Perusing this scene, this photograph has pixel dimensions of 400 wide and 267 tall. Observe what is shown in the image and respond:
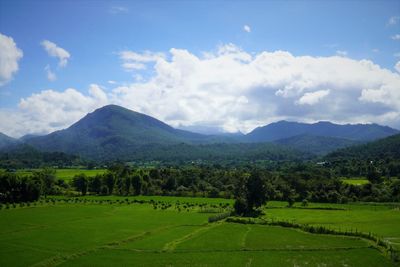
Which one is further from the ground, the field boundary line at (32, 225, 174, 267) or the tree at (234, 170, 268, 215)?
the tree at (234, 170, 268, 215)

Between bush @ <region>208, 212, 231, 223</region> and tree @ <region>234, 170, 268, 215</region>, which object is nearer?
bush @ <region>208, 212, 231, 223</region>

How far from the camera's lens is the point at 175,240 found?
54.9 meters

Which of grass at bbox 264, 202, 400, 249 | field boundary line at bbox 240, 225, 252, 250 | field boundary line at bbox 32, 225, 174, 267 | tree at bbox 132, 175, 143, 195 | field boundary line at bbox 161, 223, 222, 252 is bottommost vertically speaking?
field boundary line at bbox 32, 225, 174, 267

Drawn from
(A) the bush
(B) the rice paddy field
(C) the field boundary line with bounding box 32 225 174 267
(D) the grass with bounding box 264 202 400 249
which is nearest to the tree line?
(A) the bush

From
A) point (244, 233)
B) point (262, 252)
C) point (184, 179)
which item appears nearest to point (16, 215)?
point (244, 233)

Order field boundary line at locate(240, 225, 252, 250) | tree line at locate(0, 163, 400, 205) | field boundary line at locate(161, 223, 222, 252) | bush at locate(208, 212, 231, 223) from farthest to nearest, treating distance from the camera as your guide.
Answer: tree line at locate(0, 163, 400, 205) → bush at locate(208, 212, 231, 223) → field boundary line at locate(240, 225, 252, 250) → field boundary line at locate(161, 223, 222, 252)

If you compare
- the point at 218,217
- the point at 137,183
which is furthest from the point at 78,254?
the point at 137,183

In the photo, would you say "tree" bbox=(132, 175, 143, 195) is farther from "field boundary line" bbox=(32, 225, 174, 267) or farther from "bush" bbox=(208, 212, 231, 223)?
"field boundary line" bbox=(32, 225, 174, 267)

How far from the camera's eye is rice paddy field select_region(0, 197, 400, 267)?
143ft

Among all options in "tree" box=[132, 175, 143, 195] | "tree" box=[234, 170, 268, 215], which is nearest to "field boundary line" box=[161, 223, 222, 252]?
"tree" box=[234, 170, 268, 215]

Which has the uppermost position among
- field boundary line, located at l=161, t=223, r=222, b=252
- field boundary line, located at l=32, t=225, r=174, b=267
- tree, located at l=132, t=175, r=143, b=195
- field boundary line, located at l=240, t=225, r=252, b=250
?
tree, located at l=132, t=175, r=143, b=195

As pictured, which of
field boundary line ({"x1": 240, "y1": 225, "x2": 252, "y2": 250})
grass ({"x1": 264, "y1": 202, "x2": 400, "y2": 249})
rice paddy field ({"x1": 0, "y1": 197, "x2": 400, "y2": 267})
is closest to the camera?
rice paddy field ({"x1": 0, "y1": 197, "x2": 400, "y2": 267})

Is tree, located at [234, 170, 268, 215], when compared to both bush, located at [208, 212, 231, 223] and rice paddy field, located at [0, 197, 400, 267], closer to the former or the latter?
bush, located at [208, 212, 231, 223]

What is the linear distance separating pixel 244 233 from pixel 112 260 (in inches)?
921
